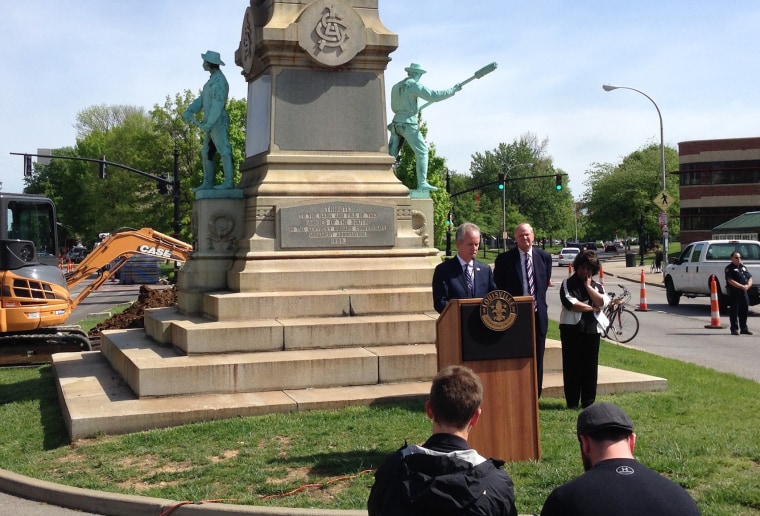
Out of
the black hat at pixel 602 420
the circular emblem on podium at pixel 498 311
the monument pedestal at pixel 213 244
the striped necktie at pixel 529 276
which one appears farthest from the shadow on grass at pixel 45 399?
the black hat at pixel 602 420

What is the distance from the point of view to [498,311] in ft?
22.3

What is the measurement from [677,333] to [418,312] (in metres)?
9.79

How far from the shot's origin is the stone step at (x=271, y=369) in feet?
30.8

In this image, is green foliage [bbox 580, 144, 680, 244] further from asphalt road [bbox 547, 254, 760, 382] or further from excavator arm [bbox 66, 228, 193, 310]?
excavator arm [bbox 66, 228, 193, 310]

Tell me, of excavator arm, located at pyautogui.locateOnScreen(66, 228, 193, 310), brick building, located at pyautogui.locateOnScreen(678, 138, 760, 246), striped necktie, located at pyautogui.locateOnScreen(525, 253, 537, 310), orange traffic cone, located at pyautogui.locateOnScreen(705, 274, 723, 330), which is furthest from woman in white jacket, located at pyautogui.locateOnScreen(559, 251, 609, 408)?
brick building, located at pyautogui.locateOnScreen(678, 138, 760, 246)

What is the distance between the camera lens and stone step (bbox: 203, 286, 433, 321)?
426 inches

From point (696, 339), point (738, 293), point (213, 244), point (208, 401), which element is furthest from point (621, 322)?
point (208, 401)

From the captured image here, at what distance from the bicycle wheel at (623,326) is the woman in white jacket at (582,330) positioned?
9.05 m

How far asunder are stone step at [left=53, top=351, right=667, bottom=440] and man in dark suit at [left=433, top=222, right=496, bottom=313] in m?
2.05

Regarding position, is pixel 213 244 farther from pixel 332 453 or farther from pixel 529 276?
pixel 332 453

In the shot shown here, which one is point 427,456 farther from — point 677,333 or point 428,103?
point 677,333

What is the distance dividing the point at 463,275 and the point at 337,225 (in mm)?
4568

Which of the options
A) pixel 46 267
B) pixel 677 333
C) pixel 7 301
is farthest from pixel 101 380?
pixel 677 333

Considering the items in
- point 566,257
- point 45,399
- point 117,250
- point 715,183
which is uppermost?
point 715,183
